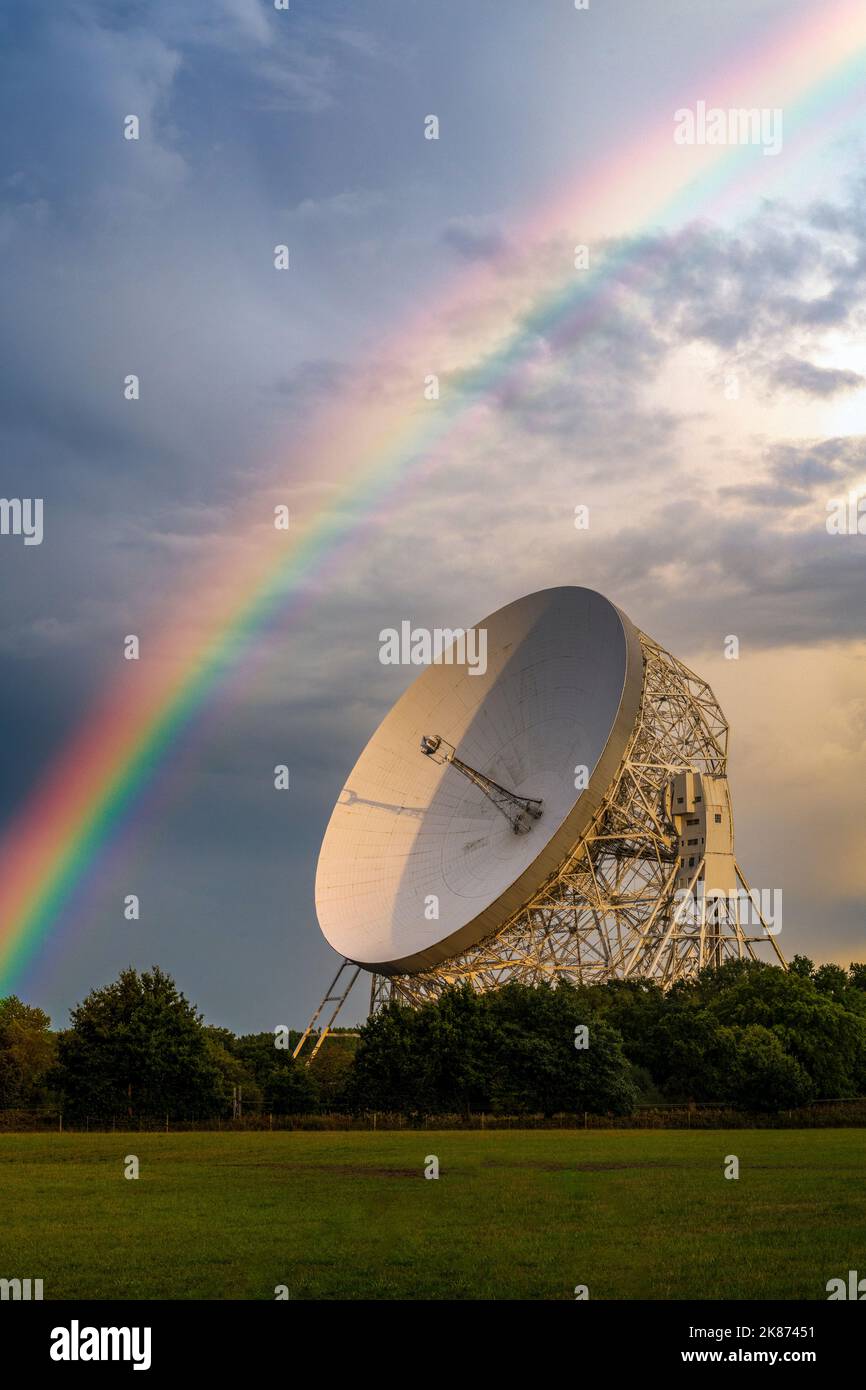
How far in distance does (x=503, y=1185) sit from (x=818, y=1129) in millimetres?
28510

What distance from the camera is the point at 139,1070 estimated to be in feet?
201

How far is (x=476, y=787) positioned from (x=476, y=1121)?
607 inches

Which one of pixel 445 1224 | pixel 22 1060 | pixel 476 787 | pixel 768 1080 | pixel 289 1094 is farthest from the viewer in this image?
pixel 22 1060

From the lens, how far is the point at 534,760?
65.4m

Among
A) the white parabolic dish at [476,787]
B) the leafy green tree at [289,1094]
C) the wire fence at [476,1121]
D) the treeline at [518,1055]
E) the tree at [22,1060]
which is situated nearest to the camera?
the wire fence at [476,1121]

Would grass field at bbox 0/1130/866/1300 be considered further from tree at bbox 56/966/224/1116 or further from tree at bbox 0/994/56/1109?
tree at bbox 0/994/56/1109

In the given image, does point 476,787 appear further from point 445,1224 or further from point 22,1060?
point 445,1224

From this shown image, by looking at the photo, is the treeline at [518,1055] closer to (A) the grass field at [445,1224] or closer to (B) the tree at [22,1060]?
(B) the tree at [22,1060]

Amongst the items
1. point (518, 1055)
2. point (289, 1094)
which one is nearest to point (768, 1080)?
point (518, 1055)

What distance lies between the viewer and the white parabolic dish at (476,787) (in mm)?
60719

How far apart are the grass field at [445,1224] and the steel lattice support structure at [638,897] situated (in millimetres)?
22720

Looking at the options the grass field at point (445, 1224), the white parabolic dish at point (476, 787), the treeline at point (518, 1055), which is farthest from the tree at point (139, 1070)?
the grass field at point (445, 1224)
